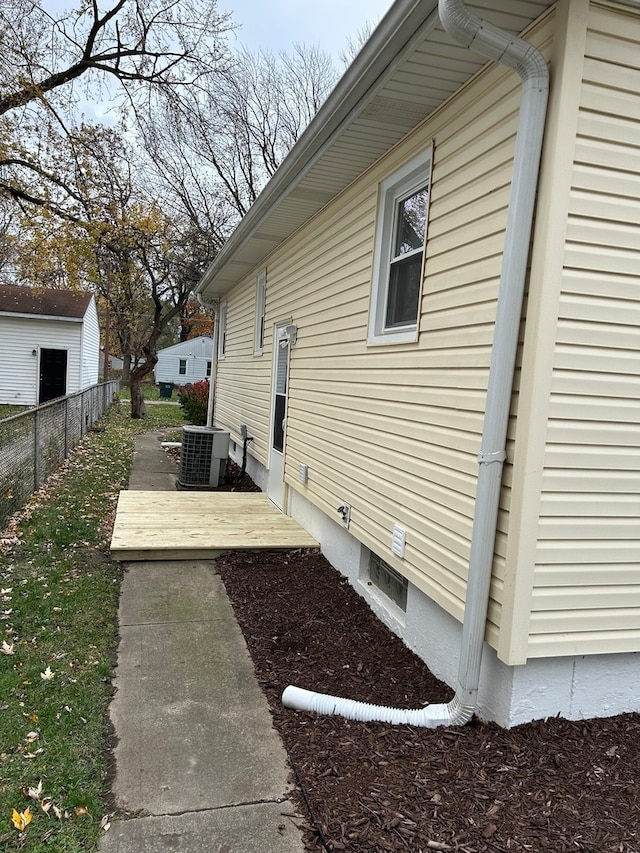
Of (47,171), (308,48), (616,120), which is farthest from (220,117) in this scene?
(616,120)

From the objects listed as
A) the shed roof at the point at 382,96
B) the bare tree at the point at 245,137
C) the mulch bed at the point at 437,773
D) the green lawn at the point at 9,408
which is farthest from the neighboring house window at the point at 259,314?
the bare tree at the point at 245,137

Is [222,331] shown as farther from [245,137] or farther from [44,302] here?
[245,137]

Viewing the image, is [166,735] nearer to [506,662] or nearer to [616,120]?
[506,662]

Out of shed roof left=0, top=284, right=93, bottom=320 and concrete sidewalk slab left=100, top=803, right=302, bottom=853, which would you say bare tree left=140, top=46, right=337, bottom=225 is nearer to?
shed roof left=0, top=284, right=93, bottom=320

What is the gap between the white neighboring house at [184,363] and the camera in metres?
46.0

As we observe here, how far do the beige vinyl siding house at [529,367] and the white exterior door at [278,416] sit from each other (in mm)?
3269

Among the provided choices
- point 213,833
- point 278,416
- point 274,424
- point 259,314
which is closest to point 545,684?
point 213,833

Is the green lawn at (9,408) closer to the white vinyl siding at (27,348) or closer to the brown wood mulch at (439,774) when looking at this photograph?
the white vinyl siding at (27,348)

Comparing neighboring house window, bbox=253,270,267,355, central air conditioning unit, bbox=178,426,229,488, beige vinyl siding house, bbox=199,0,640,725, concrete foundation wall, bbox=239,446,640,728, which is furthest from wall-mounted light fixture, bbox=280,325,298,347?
concrete foundation wall, bbox=239,446,640,728

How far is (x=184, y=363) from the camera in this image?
46156mm

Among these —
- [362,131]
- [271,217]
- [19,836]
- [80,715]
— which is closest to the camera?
[19,836]

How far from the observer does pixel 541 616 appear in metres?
2.64

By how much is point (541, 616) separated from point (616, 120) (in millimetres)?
2249

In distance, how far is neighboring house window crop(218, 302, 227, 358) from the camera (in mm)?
12589
